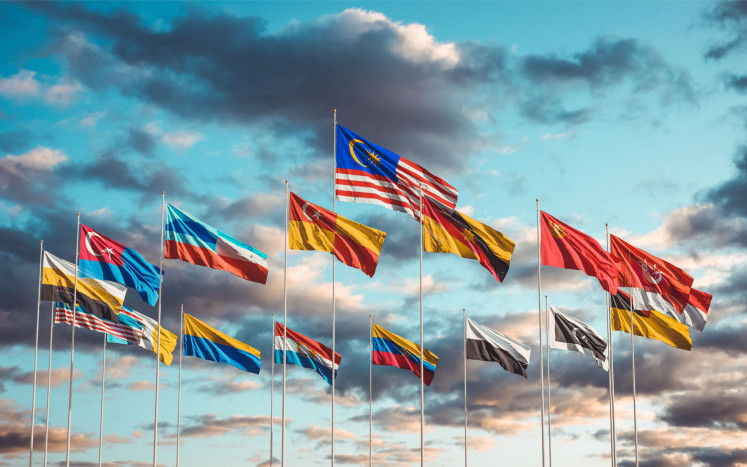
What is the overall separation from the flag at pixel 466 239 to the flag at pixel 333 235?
94.5 inches

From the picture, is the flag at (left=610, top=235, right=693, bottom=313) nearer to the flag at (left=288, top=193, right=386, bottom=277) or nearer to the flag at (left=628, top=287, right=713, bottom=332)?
the flag at (left=628, top=287, right=713, bottom=332)

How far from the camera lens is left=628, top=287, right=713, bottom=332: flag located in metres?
43.9

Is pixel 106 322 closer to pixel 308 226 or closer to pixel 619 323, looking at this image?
pixel 308 226

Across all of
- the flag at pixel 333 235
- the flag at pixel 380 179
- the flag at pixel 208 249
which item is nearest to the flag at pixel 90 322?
the flag at pixel 208 249

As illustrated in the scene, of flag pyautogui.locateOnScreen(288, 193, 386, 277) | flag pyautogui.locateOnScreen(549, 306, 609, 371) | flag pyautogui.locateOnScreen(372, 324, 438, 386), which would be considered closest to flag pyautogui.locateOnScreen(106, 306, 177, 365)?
flag pyautogui.locateOnScreen(372, 324, 438, 386)

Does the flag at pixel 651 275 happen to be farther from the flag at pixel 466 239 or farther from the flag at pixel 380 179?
the flag at pixel 380 179

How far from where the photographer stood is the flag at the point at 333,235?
34.4 meters

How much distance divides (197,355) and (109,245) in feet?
30.9

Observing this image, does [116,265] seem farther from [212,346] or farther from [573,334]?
[573,334]

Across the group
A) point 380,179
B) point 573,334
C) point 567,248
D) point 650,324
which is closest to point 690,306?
point 650,324

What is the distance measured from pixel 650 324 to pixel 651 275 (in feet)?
16.3

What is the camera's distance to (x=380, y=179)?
116 feet

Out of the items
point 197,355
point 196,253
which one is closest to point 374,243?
point 196,253

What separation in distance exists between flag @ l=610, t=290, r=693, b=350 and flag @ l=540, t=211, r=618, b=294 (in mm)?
8713
